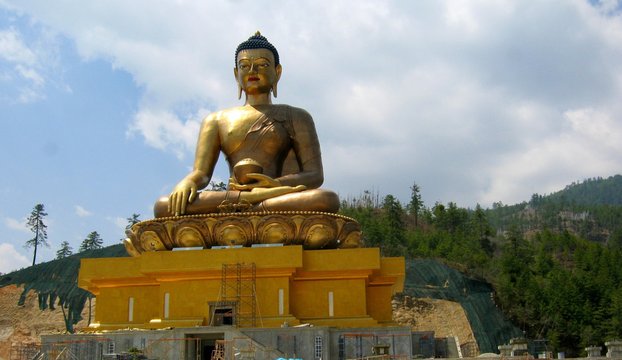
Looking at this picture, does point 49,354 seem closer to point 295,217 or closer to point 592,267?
point 295,217

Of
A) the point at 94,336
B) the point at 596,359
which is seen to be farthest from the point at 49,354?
the point at 596,359

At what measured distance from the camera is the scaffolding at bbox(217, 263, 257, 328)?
13.3 metres

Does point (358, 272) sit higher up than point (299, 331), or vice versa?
point (358, 272)

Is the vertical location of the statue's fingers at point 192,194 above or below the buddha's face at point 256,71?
→ below

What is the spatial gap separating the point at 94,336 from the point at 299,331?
3336mm

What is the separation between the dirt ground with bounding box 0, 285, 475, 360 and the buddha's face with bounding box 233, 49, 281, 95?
54.2ft

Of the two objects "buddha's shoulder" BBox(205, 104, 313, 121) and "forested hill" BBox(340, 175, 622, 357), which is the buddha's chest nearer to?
"buddha's shoulder" BBox(205, 104, 313, 121)

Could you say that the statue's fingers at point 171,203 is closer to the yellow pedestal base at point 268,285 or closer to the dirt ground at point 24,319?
the yellow pedestal base at point 268,285

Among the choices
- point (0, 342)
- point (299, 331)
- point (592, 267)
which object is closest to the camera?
point (299, 331)

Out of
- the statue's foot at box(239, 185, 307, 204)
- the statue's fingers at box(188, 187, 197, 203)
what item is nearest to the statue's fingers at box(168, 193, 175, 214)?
the statue's fingers at box(188, 187, 197, 203)

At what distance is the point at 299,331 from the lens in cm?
1155

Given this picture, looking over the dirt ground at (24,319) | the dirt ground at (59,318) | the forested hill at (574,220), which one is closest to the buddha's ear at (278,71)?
the dirt ground at (59,318)

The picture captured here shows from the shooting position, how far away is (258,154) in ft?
50.5

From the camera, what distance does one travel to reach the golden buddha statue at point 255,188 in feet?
45.5
